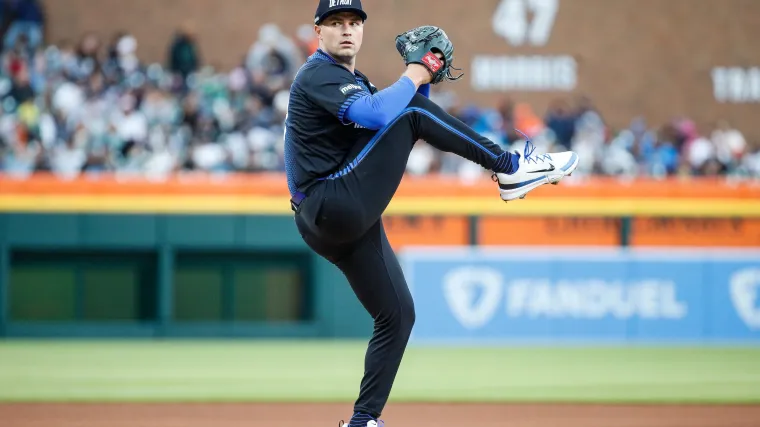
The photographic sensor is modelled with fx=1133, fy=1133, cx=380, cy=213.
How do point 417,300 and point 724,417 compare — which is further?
point 417,300

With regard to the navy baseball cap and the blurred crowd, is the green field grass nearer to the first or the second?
the blurred crowd

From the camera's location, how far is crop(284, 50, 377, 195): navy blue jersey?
503 centimetres

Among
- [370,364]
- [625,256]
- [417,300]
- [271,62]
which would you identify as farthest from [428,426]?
[271,62]

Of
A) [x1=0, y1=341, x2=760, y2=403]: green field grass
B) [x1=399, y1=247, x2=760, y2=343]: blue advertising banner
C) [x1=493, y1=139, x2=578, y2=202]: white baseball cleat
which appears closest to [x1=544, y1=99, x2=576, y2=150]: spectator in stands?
[x1=399, y1=247, x2=760, y2=343]: blue advertising banner

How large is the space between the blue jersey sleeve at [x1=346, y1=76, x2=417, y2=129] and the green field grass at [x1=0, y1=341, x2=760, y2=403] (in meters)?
3.74

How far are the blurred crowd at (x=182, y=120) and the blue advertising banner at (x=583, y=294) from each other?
1.86 m

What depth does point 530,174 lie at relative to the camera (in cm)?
528

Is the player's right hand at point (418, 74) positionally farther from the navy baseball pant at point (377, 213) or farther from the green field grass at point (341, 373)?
the green field grass at point (341, 373)

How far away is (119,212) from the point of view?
12.5 meters

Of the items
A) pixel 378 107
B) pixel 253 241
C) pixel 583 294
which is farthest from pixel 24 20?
A: pixel 378 107

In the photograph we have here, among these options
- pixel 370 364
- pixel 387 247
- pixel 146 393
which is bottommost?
pixel 146 393

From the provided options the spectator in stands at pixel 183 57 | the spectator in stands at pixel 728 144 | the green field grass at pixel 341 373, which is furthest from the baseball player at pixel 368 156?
the spectator in stands at pixel 728 144

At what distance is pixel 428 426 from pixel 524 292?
6391 mm

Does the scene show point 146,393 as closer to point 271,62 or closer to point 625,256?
point 625,256
